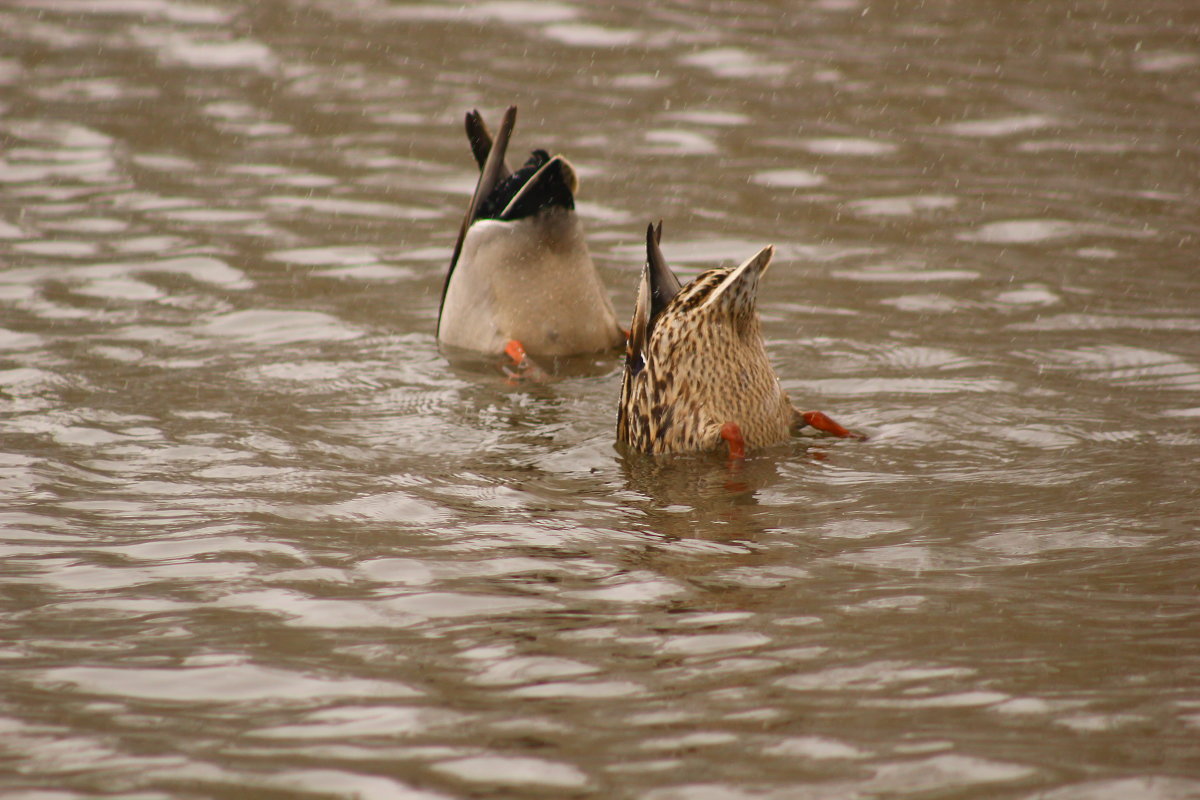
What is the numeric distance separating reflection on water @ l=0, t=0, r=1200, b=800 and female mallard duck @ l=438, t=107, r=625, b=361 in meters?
0.19

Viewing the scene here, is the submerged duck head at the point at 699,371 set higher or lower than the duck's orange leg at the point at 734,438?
higher

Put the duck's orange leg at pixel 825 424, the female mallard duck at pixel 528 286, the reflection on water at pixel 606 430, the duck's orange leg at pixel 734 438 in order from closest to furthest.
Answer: the reflection on water at pixel 606 430, the duck's orange leg at pixel 734 438, the duck's orange leg at pixel 825 424, the female mallard duck at pixel 528 286

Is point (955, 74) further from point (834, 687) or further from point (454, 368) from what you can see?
point (834, 687)

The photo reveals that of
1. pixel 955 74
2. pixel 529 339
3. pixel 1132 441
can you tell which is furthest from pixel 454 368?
pixel 955 74

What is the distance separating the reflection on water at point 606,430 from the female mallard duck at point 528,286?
19 cm

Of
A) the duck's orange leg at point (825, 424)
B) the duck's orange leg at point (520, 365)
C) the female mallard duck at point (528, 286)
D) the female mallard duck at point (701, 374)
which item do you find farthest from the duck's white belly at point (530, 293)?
the duck's orange leg at point (825, 424)

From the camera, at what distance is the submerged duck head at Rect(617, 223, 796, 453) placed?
20.5 ft

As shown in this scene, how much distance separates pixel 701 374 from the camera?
6.28 meters

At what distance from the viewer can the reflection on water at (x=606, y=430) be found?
3.66 meters

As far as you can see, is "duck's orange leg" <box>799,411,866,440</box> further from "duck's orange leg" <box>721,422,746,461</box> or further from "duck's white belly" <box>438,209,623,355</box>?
"duck's white belly" <box>438,209,623,355</box>

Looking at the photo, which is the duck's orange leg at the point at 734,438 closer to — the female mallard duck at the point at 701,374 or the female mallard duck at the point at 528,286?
the female mallard duck at the point at 701,374

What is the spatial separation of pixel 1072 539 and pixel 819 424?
1575 mm

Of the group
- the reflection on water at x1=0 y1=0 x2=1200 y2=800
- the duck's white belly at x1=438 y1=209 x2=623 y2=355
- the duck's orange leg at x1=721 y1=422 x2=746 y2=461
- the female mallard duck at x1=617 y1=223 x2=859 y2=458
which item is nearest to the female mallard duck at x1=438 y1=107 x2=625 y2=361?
the duck's white belly at x1=438 y1=209 x2=623 y2=355

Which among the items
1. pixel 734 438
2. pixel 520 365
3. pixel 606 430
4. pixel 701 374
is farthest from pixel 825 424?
pixel 520 365
